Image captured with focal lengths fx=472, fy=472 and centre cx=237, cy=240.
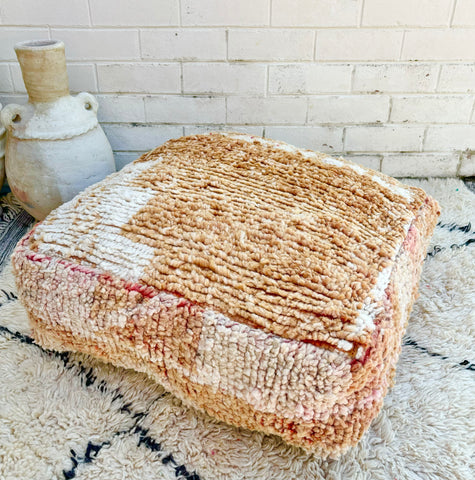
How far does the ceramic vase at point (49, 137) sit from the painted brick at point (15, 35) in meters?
0.13

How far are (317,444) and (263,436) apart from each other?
0.11 meters

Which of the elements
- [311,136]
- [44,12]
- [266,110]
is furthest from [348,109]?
[44,12]

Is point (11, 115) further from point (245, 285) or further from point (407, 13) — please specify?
point (407, 13)

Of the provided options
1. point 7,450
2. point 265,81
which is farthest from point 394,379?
point 265,81

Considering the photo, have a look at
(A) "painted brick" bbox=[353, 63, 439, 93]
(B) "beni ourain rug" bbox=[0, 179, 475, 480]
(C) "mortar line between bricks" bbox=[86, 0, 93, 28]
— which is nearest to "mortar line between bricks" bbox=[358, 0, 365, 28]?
(A) "painted brick" bbox=[353, 63, 439, 93]

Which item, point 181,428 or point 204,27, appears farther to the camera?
point 204,27

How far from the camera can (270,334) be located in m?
0.69

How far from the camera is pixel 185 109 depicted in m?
1.46

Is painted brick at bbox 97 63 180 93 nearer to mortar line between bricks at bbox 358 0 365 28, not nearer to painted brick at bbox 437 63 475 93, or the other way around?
mortar line between bricks at bbox 358 0 365 28

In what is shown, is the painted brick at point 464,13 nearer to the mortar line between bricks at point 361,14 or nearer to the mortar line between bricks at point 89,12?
the mortar line between bricks at point 361,14

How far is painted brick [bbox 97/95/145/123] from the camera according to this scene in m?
1.44

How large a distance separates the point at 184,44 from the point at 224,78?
5.9 inches

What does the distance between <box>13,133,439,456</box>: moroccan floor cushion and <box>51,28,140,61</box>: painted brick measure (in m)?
0.56

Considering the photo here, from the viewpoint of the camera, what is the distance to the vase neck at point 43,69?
1154 millimetres
